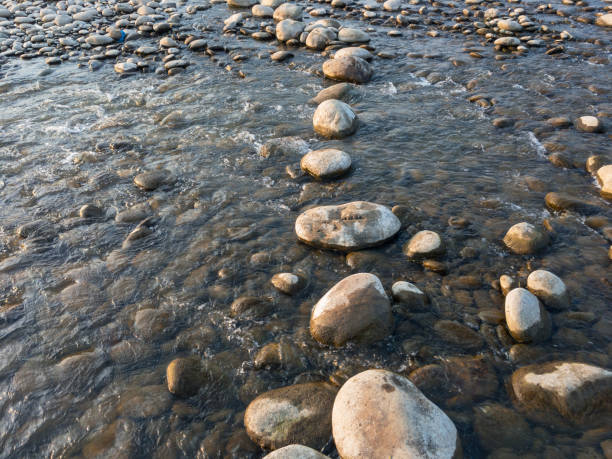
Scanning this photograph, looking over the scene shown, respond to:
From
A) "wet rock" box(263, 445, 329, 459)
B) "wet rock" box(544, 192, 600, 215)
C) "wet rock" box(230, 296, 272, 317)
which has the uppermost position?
"wet rock" box(263, 445, 329, 459)

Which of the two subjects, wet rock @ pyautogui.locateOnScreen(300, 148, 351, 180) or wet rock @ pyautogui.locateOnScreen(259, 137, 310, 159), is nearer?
wet rock @ pyautogui.locateOnScreen(300, 148, 351, 180)

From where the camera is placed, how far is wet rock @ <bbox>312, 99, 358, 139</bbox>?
7.30m

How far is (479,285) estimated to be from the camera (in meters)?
4.55

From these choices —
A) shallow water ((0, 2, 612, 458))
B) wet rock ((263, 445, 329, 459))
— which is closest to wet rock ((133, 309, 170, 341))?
shallow water ((0, 2, 612, 458))

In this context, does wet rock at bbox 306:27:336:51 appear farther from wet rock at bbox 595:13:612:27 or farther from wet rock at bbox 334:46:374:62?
wet rock at bbox 595:13:612:27

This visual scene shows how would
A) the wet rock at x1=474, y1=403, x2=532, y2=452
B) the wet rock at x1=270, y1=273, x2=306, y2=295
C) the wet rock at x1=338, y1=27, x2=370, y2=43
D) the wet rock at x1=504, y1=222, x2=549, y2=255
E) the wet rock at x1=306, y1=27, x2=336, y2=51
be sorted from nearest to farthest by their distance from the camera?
the wet rock at x1=474, y1=403, x2=532, y2=452, the wet rock at x1=270, y1=273, x2=306, y2=295, the wet rock at x1=504, y1=222, x2=549, y2=255, the wet rock at x1=306, y1=27, x2=336, y2=51, the wet rock at x1=338, y1=27, x2=370, y2=43

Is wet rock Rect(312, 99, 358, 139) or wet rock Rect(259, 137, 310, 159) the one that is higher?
wet rock Rect(312, 99, 358, 139)

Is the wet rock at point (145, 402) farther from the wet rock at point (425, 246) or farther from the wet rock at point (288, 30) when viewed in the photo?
the wet rock at point (288, 30)

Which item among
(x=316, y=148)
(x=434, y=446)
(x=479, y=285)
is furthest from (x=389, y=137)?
(x=434, y=446)

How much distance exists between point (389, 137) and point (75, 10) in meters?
14.1

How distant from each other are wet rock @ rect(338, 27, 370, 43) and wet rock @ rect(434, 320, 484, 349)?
9.32 meters

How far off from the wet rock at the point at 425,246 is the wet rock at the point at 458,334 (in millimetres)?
945

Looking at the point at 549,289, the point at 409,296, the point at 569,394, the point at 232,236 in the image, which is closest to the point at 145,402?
the point at 232,236

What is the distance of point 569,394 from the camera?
11.0ft
